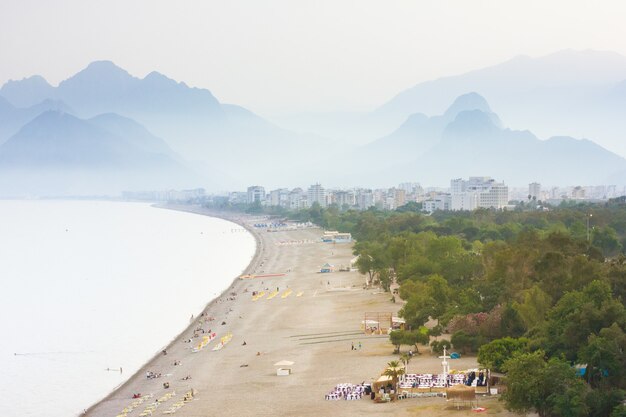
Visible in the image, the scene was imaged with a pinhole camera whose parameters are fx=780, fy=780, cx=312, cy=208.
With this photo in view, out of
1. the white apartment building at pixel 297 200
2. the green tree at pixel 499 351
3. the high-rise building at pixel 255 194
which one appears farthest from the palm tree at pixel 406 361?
the high-rise building at pixel 255 194

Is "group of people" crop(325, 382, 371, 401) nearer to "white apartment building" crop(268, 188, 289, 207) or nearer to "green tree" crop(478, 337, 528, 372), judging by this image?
"green tree" crop(478, 337, 528, 372)

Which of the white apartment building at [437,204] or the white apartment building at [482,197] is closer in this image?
the white apartment building at [482,197]

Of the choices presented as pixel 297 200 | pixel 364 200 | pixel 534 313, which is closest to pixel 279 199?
pixel 297 200

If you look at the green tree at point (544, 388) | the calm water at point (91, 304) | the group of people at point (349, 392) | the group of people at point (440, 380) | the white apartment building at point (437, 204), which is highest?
the white apartment building at point (437, 204)

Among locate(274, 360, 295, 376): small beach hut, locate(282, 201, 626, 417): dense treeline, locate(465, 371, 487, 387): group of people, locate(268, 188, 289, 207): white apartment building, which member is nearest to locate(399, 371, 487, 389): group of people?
locate(465, 371, 487, 387): group of people

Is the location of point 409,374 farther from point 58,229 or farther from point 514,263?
point 58,229

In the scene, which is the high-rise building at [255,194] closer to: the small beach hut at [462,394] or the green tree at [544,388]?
the small beach hut at [462,394]

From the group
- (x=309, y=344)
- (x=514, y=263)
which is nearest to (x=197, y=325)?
(x=309, y=344)
